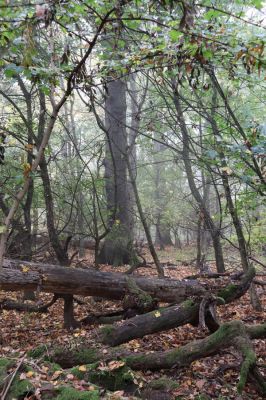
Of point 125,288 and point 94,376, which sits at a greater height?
point 125,288

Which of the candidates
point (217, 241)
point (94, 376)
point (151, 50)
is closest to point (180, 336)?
point (94, 376)

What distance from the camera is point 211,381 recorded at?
185 inches

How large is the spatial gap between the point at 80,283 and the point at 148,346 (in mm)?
1482

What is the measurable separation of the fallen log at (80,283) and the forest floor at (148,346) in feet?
2.16

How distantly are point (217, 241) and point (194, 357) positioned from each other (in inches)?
188

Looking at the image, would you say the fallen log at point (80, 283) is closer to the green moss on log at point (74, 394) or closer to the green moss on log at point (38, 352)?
the green moss on log at point (38, 352)

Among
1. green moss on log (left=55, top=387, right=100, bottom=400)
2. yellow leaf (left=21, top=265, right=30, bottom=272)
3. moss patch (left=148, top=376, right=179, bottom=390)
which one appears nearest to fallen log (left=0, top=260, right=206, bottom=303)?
yellow leaf (left=21, top=265, right=30, bottom=272)

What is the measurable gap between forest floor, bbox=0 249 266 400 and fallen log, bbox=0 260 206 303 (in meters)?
0.66

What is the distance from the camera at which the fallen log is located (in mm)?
5691

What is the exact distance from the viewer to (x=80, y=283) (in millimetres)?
6125

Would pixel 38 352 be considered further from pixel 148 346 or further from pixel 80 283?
pixel 148 346

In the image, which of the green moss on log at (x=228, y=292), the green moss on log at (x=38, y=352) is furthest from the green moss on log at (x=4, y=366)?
the green moss on log at (x=228, y=292)

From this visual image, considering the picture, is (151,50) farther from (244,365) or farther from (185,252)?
(185,252)

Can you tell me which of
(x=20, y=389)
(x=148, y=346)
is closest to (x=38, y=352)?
(x=20, y=389)
